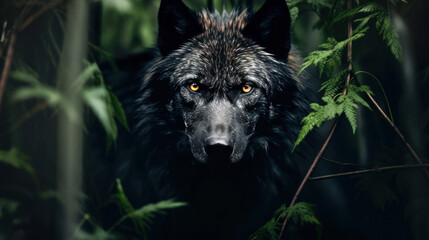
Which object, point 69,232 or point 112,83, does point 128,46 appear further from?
point 69,232

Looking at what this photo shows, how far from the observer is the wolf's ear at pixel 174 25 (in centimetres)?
275

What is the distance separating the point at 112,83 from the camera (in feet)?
11.8

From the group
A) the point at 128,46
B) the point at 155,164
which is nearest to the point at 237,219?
the point at 155,164

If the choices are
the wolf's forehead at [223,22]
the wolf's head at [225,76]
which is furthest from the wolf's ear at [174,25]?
the wolf's forehead at [223,22]

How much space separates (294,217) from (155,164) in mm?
1603

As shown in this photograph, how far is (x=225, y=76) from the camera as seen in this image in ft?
9.00

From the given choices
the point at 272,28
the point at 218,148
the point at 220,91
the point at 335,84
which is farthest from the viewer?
the point at 272,28

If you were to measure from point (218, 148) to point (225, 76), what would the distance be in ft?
2.18

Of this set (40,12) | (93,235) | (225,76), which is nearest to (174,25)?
(225,76)

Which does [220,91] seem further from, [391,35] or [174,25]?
[391,35]

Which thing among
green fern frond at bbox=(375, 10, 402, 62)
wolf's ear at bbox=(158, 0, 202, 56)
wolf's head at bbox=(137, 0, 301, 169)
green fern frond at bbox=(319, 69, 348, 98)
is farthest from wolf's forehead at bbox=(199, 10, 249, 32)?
green fern frond at bbox=(375, 10, 402, 62)

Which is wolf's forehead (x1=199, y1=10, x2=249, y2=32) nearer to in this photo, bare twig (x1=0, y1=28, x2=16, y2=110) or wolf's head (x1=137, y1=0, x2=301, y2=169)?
wolf's head (x1=137, y1=0, x2=301, y2=169)

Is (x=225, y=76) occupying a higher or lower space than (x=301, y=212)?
higher

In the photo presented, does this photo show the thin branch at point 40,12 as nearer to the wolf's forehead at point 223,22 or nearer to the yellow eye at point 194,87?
the yellow eye at point 194,87
